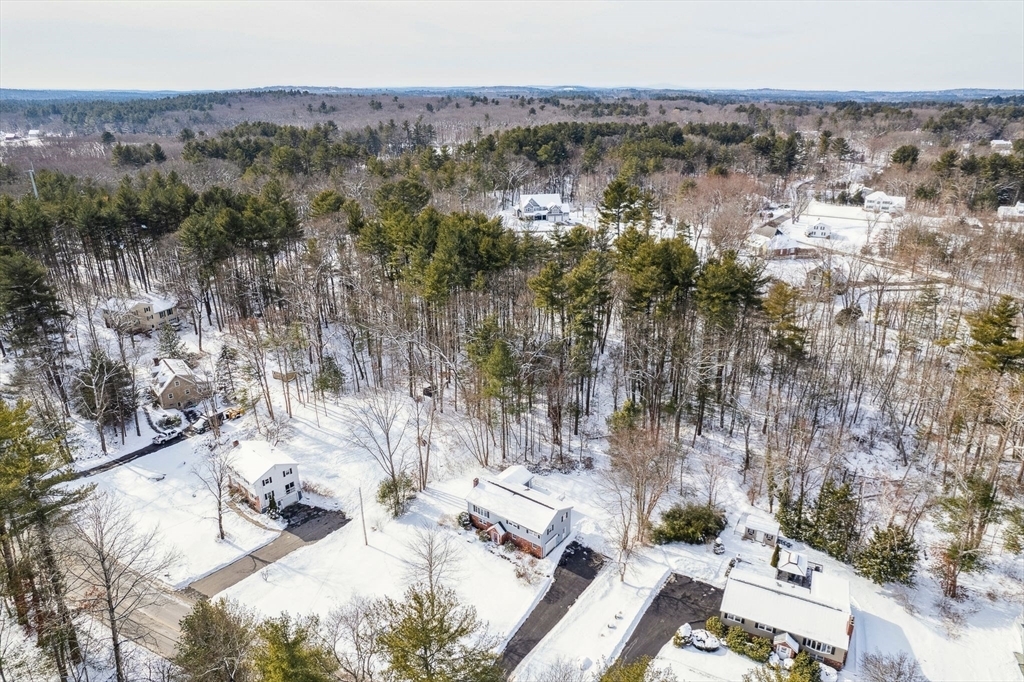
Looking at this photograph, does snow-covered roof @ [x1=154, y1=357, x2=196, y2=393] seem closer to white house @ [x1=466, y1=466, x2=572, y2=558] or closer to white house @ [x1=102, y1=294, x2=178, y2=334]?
white house @ [x1=102, y1=294, x2=178, y2=334]

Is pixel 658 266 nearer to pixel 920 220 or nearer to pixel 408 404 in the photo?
pixel 408 404

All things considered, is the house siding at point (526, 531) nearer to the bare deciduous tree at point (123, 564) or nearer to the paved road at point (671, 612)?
the paved road at point (671, 612)

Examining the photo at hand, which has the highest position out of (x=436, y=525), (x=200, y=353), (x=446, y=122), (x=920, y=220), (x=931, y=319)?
(x=446, y=122)

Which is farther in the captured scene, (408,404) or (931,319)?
(931,319)

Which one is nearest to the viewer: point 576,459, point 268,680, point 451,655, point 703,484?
point 268,680

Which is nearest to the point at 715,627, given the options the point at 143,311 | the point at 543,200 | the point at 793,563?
the point at 793,563

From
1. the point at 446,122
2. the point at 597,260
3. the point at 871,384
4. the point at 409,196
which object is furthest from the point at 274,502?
the point at 446,122

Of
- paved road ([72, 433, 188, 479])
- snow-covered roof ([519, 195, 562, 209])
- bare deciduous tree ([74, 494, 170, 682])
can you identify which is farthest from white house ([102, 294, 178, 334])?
snow-covered roof ([519, 195, 562, 209])

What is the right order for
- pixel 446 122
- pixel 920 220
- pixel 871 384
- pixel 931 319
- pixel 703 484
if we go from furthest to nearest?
1. pixel 446 122
2. pixel 920 220
3. pixel 931 319
4. pixel 871 384
5. pixel 703 484
